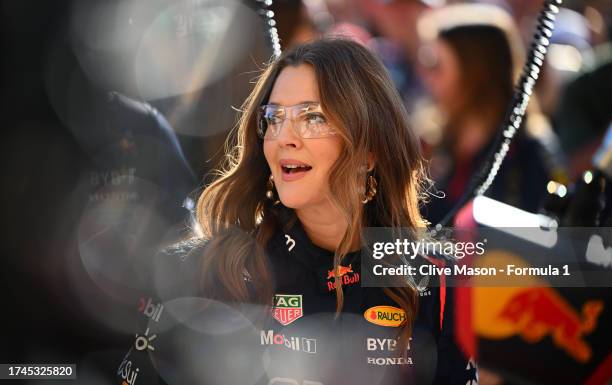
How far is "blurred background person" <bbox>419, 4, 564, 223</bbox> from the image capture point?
293cm

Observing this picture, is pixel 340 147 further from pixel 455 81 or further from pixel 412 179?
pixel 455 81

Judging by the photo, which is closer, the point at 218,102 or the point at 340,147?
the point at 340,147

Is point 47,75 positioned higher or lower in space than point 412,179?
higher

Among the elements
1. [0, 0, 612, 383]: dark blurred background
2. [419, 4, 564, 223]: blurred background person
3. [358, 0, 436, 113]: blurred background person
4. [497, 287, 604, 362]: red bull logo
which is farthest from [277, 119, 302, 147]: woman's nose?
[358, 0, 436, 113]: blurred background person

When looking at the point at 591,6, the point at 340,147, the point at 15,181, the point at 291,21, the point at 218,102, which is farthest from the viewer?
the point at 591,6

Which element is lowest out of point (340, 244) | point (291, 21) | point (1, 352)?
point (1, 352)

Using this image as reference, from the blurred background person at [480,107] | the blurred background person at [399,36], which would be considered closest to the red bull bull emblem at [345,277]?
the blurred background person at [480,107]

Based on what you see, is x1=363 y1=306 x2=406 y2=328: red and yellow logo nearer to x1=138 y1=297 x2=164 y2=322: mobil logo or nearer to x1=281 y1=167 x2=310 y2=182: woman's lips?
x1=281 y1=167 x2=310 y2=182: woman's lips

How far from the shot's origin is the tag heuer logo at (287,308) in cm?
173

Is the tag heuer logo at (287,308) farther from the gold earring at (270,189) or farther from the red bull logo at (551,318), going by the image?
the red bull logo at (551,318)

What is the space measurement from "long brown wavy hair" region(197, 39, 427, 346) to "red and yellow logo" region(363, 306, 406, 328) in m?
0.02

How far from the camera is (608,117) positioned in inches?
123

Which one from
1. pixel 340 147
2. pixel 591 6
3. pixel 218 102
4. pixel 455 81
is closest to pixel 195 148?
pixel 218 102

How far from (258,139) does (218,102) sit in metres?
0.51
